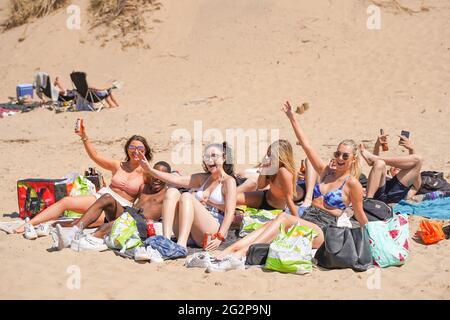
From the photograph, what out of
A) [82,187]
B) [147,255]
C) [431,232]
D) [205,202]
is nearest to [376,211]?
[431,232]

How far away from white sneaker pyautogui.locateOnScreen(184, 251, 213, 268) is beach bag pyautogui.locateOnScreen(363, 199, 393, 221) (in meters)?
1.67

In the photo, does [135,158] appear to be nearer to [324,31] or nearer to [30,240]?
[30,240]

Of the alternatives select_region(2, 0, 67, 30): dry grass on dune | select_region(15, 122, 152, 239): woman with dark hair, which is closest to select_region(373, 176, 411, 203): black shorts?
select_region(15, 122, 152, 239): woman with dark hair

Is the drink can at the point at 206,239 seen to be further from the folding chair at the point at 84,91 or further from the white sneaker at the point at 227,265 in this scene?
the folding chair at the point at 84,91

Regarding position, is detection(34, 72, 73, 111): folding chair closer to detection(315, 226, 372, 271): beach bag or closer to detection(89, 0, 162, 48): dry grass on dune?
detection(89, 0, 162, 48): dry grass on dune

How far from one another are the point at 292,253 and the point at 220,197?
1027 mm

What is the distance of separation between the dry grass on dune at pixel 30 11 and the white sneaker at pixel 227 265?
1568 centimetres

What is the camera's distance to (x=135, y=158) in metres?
6.51

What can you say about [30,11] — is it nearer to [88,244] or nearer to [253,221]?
[88,244]

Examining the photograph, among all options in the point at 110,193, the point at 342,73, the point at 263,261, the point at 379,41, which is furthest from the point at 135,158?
the point at 379,41

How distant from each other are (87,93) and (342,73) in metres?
5.32

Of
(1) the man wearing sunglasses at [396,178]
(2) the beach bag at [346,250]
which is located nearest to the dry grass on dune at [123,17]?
(1) the man wearing sunglasses at [396,178]

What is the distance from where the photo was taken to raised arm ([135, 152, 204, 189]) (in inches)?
243

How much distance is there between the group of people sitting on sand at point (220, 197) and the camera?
569cm
